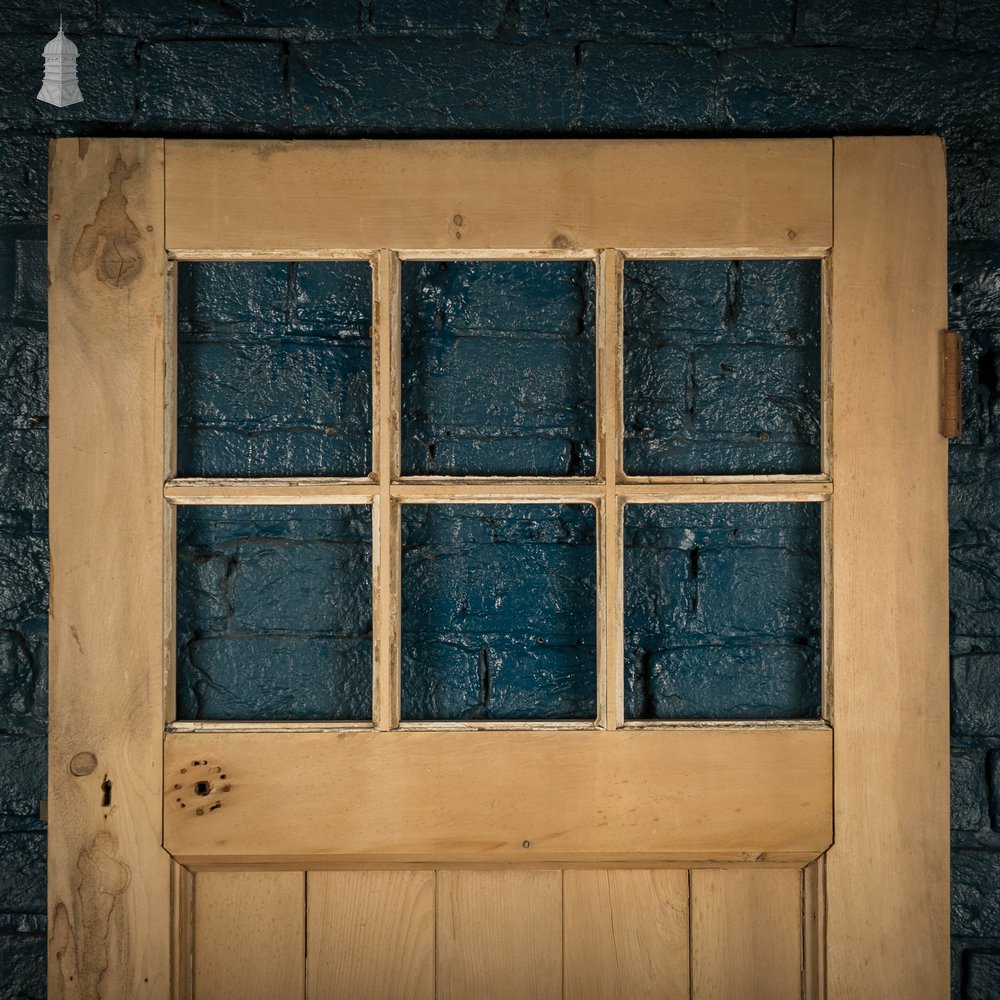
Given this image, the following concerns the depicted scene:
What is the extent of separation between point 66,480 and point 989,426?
4.59 feet

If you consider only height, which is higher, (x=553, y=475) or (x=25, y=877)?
(x=553, y=475)

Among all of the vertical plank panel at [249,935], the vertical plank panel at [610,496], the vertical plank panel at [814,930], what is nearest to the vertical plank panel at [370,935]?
the vertical plank panel at [249,935]

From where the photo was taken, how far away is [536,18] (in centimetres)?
130

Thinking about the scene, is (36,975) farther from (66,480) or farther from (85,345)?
(85,345)

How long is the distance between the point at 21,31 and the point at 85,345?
0.51 meters

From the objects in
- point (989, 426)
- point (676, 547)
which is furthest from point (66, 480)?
point (989, 426)

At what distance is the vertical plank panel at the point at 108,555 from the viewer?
48.6 inches

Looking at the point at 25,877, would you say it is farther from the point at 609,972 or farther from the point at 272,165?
the point at 272,165

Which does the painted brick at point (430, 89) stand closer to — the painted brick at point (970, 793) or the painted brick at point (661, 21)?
the painted brick at point (661, 21)

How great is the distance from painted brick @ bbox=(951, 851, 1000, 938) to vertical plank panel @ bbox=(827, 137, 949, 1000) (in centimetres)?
10

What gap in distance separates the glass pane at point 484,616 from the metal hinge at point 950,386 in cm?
54

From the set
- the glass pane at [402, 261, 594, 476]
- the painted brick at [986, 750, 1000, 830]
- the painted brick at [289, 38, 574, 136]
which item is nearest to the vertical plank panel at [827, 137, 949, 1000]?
the painted brick at [986, 750, 1000, 830]

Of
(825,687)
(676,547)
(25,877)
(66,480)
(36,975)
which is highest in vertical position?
(66,480)

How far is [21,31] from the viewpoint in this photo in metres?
1.30
